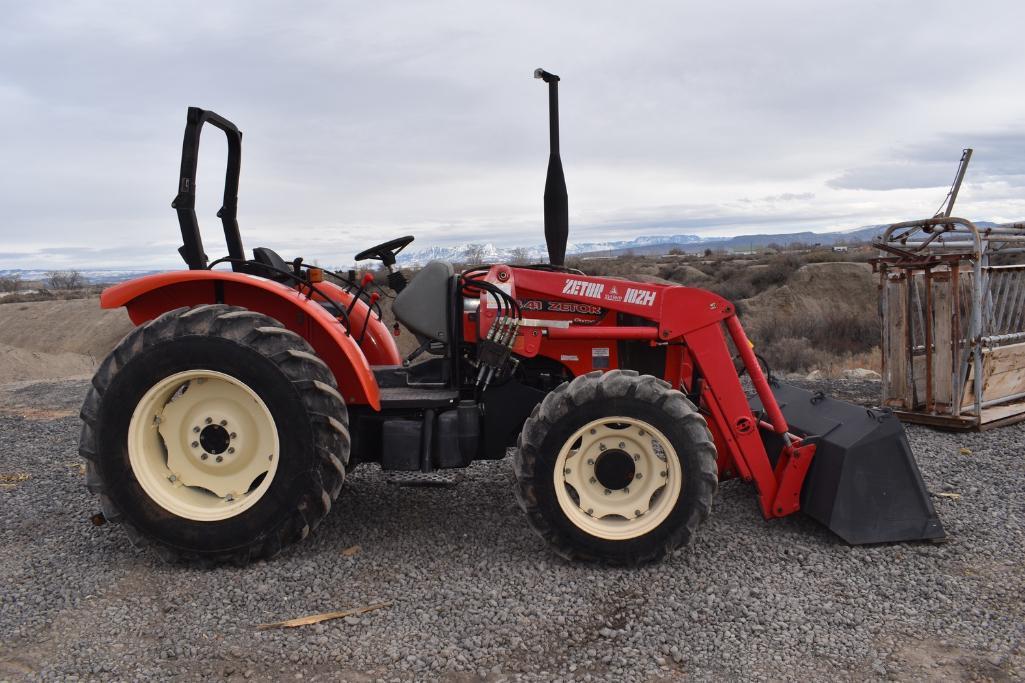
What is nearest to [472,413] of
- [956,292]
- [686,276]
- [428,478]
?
[428,478]

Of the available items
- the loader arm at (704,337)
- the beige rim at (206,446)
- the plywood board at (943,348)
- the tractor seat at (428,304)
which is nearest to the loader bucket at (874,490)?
the loader arm at (704,337)

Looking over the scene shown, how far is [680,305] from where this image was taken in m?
4.29

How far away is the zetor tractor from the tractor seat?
0.4 inches

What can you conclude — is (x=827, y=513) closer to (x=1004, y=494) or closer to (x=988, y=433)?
(x=1004, y=494)

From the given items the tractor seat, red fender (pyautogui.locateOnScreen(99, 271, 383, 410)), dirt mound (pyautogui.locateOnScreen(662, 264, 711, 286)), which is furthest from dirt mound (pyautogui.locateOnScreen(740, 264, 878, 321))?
red fender (pyautogui.locateOnScreen(99, 271, 383, 410))

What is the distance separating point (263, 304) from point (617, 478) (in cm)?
220

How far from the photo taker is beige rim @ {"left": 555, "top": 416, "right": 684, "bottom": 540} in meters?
3.98

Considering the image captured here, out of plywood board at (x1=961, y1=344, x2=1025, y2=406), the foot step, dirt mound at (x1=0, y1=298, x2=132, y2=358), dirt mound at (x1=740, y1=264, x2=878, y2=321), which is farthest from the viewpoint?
dirt mound at (x1=0, y1=298, x2=132, y2=358)

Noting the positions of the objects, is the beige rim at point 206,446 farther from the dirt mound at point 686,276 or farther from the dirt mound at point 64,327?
the dirt mound at point 686,276

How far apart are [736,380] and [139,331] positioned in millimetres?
3105

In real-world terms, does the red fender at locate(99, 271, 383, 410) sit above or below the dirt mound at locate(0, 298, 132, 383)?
above

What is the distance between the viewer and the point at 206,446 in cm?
412

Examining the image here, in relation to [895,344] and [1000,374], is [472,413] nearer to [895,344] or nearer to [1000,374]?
[895,344]

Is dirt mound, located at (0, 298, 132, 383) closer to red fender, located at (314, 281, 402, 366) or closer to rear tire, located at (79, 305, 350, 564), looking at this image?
red fender, located at (314, 281, 402, 366)
